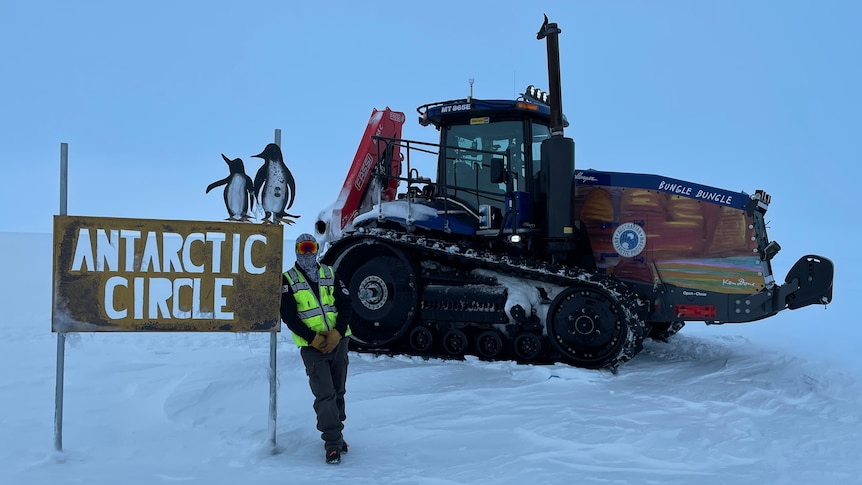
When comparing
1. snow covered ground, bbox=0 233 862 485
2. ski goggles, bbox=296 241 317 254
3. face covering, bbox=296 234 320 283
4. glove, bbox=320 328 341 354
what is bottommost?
snow covered ground, bbox=0 233 862 485

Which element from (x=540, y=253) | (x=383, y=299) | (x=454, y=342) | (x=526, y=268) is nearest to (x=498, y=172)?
(x=526, y=268)

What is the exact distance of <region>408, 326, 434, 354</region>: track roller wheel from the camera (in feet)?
30.9

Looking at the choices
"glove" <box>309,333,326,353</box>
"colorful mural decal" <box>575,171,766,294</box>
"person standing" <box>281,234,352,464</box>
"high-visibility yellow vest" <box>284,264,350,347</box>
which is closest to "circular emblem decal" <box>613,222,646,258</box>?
"colorful mural decal" <box>575,171,766,294</box>

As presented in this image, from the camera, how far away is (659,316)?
8672 mm

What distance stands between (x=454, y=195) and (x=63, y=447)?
232 inches

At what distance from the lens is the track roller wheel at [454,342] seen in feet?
30.2

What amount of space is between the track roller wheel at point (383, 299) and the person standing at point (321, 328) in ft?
13.7

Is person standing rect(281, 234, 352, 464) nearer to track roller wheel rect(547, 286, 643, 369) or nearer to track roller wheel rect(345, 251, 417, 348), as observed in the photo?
track roller wheel rect(547, 286, 643, 369)

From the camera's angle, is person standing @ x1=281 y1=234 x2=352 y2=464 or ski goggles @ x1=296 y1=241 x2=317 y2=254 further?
ski goggles @ x1=296 y1=241 x2=317 y2=254

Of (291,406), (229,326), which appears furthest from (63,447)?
(291,406)

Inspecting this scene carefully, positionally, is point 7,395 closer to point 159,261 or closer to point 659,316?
point 159,261

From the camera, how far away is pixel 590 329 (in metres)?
8.51

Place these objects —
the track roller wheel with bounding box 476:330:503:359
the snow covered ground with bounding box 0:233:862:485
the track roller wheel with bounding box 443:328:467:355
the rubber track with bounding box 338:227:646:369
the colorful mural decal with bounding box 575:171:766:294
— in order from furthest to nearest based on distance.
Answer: the track roller wheel with bounding box 443:328:467:355, the track roller wheel with bounding box 476:330:503:359, the colorful mural decal with bounding box 575:171:766:294, the rubber track with bounding box 338:227:646:369, the snow covered ground with bounding box 0:233:862:485

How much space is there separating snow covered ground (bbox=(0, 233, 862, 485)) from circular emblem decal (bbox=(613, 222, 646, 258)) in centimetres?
141
